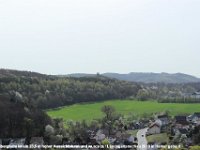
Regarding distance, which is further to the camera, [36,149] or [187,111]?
[187,111]

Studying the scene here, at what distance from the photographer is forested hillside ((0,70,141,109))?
8262 cm

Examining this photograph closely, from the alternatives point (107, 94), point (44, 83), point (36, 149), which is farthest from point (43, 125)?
point (107, 94)

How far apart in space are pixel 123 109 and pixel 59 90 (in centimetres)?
1339

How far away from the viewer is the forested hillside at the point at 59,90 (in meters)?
82.6

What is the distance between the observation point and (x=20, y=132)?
4838 centimetres

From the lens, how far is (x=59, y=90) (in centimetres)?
9562

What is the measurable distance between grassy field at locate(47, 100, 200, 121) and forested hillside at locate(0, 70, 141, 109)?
2409mm

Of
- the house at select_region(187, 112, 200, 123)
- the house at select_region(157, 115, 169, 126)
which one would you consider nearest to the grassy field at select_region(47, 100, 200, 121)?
the house at select_region(187, 112, 200, 123)

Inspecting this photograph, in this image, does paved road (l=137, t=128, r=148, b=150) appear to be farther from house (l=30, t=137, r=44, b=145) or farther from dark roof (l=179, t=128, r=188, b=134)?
house (l=30, t=137, r=44, b=145)

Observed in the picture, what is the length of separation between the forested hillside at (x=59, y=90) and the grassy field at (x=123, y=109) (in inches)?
94.9

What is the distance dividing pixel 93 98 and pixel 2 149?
200ft

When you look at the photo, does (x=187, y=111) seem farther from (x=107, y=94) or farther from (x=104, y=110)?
(x=107, y=94)

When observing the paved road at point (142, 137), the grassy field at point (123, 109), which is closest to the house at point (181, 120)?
the paved road at point (142, 137)

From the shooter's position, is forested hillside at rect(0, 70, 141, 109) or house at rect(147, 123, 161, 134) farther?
forested hillside at rect(0, 70, 141, 109)
